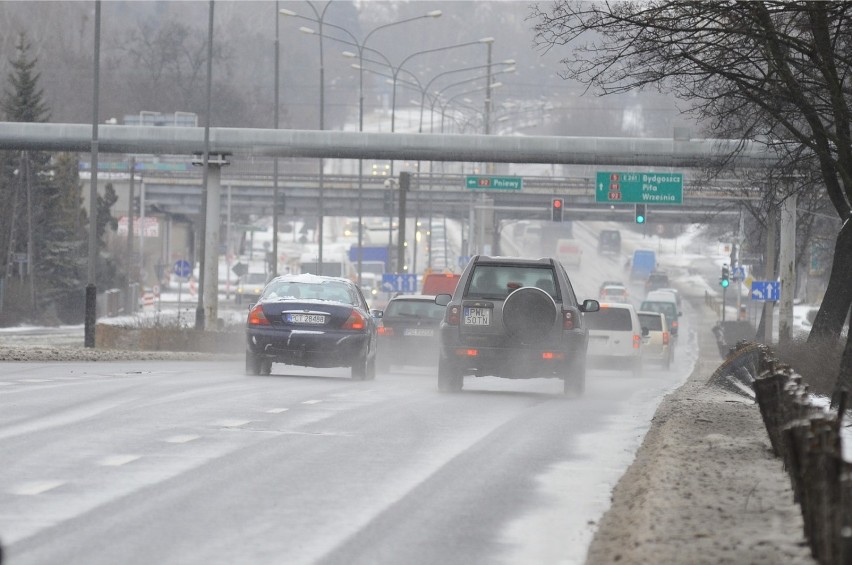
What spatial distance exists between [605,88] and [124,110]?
435ft

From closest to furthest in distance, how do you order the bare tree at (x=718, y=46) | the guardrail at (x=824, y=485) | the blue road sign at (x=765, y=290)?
the guardrail at (x=824, y=485)
the bare tree at (x=718, y=46)
the blue road sign at (x=765, y=290)

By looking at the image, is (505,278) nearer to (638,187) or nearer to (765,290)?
(765,290)

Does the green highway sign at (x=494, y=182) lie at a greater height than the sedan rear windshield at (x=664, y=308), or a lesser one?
greater

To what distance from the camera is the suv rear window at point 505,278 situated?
2208 centimetres

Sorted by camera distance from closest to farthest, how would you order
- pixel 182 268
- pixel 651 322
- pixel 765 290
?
pixel 651 322, pixel 765 290, pixel 182 268

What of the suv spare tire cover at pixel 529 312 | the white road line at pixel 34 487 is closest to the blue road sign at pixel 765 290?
the suv spare tire cover at pixel 529 312

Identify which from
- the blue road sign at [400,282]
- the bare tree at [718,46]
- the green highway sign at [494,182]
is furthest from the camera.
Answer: the green highway sign at [494,182]

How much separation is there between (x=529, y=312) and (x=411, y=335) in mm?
10204

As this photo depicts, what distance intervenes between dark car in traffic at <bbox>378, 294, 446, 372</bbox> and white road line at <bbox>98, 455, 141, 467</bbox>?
1943 cm

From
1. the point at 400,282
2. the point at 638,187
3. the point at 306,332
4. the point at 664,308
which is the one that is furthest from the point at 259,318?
the point at 400,282

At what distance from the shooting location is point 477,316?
21.7 m

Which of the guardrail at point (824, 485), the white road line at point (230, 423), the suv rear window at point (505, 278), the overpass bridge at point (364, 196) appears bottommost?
the white road line at point (230, 423)

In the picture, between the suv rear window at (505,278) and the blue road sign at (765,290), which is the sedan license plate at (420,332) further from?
the blue road sign at (765,290)

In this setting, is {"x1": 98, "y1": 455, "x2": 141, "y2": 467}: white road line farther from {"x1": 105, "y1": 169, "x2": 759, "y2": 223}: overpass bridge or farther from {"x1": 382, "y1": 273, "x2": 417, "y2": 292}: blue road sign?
{"x1": 105, "y1": 169, "x2": 759, "y2": 223}: overpass bridge
